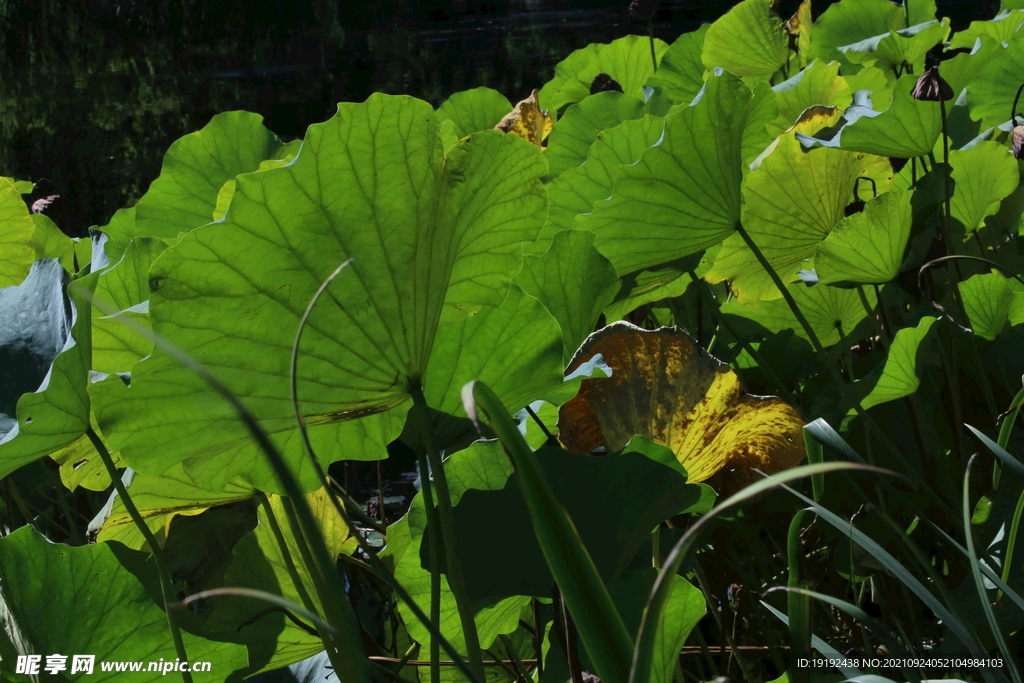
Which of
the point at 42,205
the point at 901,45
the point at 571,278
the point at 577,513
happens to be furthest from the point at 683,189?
the point at 42,205

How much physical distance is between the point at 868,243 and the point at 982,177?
16 centimetres

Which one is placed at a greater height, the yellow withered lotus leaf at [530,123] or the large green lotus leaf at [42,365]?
the yellow withered lotus leaf at [530,123]

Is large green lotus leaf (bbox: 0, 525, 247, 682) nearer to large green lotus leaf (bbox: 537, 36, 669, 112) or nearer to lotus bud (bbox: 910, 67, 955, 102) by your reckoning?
lotus bud (bbox: 910, 67, 955, 102)

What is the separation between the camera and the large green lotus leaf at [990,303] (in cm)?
51

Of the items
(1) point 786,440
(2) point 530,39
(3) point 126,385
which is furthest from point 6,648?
(2) point 530,39

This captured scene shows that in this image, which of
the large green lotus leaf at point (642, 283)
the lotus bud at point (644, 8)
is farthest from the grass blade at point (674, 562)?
the lotus bud at point (644, 8)

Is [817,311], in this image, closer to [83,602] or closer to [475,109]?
[475,109]

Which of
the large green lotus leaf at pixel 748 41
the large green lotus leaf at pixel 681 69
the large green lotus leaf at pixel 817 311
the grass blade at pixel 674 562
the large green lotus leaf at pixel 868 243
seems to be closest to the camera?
the grass blade at pixel 674 562

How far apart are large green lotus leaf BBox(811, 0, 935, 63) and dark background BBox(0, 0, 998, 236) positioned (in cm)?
517

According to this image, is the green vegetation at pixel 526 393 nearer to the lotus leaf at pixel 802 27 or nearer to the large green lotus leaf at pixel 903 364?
the large green lotus leaf at pixel 903 364

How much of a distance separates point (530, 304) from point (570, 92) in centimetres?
68

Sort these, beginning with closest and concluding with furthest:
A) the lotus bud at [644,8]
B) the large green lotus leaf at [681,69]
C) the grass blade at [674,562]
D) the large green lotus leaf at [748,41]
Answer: the grass blade at [674,562] < the large green lotus leaf at [748,41] < the large green lotus leaf at [681,69] < the lotus bud at [644,8]

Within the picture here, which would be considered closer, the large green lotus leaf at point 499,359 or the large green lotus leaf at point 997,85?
the large green lotus leaf at point 499,359

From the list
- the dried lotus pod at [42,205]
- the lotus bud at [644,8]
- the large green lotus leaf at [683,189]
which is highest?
the lotus bud at [644,8]
